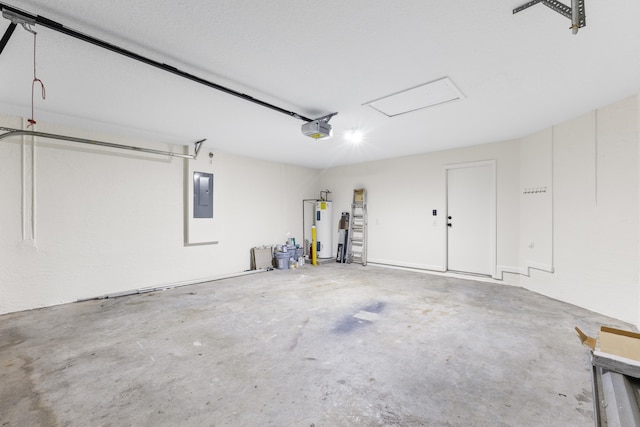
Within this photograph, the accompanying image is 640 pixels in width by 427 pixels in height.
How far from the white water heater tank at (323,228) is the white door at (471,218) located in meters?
2.86

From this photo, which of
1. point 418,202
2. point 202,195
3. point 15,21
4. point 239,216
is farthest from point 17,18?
point 418,202

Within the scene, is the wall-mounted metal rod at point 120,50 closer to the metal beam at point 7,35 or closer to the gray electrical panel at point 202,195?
the metal beam at point 7,35

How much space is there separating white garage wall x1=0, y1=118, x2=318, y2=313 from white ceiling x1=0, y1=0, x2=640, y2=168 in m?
0.64

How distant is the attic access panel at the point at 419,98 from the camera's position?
2.65 meters

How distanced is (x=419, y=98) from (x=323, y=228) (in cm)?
447

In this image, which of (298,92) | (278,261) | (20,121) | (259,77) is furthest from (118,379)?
(278,261)

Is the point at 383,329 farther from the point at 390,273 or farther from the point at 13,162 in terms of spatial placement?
the point at 13,162

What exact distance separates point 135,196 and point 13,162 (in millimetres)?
1346

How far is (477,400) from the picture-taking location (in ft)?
5.72

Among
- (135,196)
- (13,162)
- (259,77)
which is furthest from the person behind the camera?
(135,196)

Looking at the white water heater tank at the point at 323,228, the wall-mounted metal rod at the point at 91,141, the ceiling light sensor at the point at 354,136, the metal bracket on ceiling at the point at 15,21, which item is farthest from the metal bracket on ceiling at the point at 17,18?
the white water heater tank at the point at 323,228

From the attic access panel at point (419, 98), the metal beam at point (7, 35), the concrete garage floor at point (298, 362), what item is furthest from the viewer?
the attic access panel at point (419, 98)

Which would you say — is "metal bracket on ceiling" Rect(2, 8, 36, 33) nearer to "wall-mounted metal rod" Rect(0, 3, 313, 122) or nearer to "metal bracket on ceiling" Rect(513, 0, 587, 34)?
"wall-mounted metal rod" Rect(0, 3, 313, 122)

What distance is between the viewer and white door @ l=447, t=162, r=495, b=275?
4977 mm
